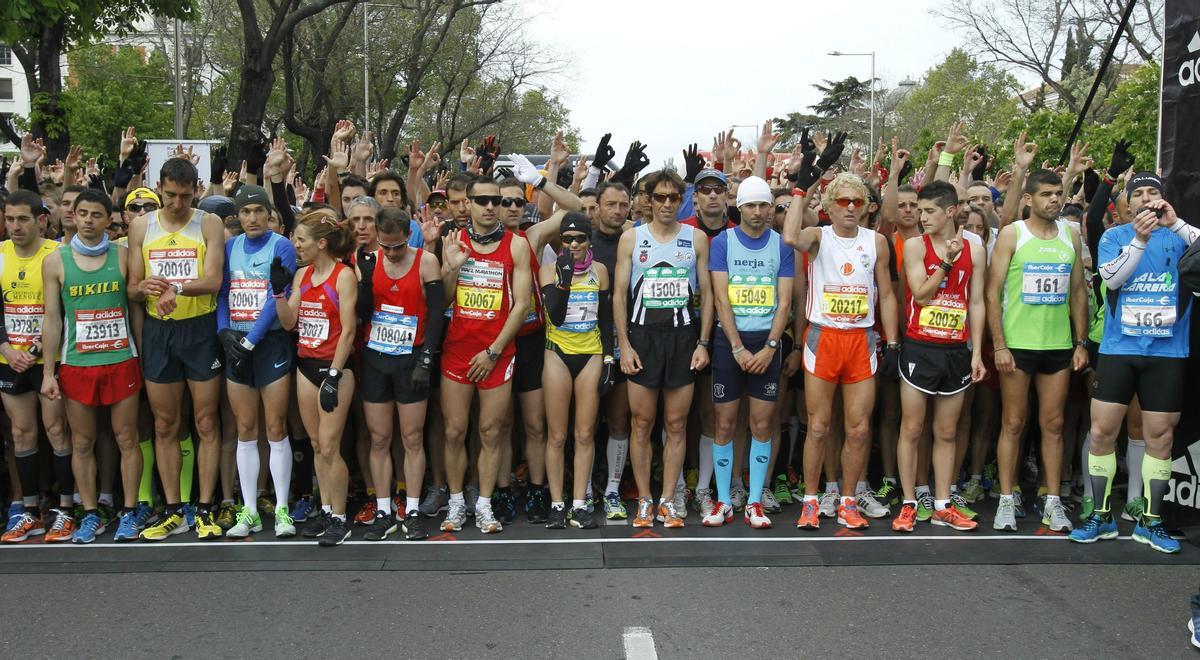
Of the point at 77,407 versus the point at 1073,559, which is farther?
the point at 77,407

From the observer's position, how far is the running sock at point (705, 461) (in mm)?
6875

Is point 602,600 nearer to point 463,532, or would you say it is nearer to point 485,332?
point 463,532

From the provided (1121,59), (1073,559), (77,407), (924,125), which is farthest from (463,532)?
(924,125)

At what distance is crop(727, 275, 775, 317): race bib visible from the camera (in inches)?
255

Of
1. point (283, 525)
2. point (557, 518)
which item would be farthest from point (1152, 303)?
point (283, 525)

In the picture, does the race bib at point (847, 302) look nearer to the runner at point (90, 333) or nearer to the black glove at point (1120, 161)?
the black glove at point (1120, 161)

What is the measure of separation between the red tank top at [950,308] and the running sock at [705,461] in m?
1.55

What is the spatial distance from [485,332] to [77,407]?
255cm

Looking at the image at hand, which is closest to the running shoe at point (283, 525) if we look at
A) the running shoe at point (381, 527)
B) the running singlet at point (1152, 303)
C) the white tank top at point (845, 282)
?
the running shoe at point (381, 527)

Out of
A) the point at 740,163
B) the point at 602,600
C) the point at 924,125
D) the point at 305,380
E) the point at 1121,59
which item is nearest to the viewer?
the point at 602,600

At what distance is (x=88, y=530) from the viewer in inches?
246

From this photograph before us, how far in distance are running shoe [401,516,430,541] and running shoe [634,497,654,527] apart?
4.37 feet

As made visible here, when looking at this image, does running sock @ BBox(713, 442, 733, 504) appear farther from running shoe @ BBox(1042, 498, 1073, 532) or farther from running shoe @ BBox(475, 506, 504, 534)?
running shoe @ BBox(1042, 498, 1073, 532)

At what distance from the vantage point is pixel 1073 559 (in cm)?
575
